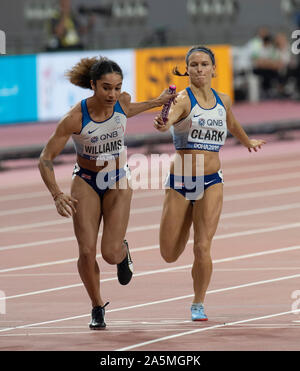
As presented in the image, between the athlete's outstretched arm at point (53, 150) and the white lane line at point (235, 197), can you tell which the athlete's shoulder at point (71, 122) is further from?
the white lane line at point (235, 197)

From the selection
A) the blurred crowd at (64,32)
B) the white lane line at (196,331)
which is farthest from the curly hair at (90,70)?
the blurred crowd at (64,32)

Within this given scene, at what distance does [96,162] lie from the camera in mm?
8977

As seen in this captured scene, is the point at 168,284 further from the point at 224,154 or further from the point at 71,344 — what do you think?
the point at 224,154

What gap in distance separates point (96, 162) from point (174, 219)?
2.69ft

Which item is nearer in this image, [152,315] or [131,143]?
[152,315]

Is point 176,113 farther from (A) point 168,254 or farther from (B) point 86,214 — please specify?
(A) point 168,254

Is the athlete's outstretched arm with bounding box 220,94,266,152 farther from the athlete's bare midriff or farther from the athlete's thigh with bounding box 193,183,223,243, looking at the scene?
the athlete's thigh with bounding box 193,183,223,243

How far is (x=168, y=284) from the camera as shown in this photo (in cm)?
1073

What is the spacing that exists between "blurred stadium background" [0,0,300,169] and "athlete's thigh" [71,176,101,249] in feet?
35.7

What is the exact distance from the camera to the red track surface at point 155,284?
8422 millimetres

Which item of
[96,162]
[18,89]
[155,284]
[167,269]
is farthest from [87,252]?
[18,89]

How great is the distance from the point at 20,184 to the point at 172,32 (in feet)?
49.7

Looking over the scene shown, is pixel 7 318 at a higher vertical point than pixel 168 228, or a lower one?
lower
